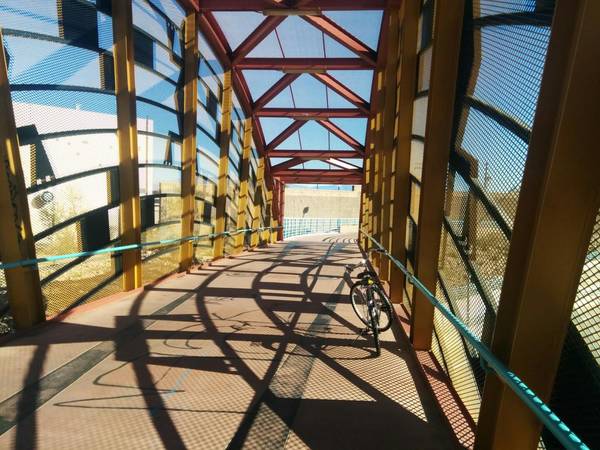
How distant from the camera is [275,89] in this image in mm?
15117

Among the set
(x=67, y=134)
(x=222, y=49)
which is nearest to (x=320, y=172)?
(x=222, y=49)

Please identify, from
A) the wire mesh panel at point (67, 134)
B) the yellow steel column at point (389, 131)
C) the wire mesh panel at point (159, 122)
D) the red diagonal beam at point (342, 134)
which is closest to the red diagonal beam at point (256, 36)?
the wire mesh panel at point (159, 122)

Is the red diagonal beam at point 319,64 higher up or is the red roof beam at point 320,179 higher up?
the red diagonal beam at point 319,64

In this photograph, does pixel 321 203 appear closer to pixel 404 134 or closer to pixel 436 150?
pixel 404 134

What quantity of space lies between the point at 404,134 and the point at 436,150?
260cm

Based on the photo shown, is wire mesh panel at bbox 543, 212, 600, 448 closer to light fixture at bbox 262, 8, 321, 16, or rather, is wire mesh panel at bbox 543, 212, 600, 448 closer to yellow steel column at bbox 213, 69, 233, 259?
light fixture at bbox 262, 8, 321, 16

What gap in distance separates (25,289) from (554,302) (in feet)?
17.1

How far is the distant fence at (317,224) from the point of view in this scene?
42.1 metres

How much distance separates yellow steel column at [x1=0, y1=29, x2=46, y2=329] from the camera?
4035 mm

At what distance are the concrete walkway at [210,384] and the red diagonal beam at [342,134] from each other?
45.9 feet

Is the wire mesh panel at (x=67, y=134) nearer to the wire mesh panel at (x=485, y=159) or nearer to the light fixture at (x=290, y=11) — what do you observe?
the light fixture at (x=290, y=11)

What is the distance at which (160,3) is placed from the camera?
26.6ft

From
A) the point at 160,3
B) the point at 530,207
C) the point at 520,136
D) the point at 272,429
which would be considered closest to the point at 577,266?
the point at 530,207

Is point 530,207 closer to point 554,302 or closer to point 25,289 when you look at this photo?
point 554,302
